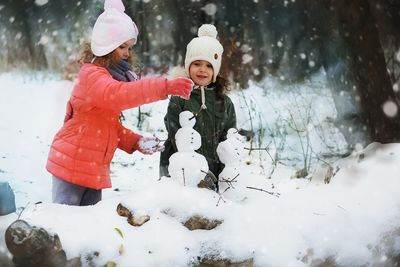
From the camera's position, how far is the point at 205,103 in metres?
2.38

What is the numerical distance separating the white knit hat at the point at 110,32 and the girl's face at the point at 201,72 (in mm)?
320

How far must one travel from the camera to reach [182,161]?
192 centimetres

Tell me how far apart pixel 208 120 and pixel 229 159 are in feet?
0.99

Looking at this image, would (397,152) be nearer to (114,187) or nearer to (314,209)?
(314,209)

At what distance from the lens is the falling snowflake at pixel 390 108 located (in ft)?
10.5

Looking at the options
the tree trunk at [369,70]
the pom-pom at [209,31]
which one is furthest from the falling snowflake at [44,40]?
the pom-pom at [209,31]

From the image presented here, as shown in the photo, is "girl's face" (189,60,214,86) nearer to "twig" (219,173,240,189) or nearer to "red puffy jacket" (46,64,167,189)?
"red puffy jacket" (46,64,167,189)

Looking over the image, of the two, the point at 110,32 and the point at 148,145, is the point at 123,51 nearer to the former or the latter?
the point at 110,32

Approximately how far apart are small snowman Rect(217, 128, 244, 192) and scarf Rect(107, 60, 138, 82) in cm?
55

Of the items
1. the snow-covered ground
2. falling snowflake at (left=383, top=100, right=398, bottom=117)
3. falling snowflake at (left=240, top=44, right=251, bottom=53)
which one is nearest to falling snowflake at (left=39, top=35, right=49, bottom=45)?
falling snowflake at (left=240, top=44, right=251, bottom=53)

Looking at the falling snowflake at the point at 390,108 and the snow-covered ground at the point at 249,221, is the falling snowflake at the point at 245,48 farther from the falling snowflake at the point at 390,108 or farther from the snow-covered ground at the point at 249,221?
the snow-covered ground at the point at 249,221

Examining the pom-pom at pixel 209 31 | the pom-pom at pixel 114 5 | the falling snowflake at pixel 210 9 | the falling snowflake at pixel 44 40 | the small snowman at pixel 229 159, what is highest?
the falling snowflake at pixel 210 9

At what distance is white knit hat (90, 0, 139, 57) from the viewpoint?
225 centimetres

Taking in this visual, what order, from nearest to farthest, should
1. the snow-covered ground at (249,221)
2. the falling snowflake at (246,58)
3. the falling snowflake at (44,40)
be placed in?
the snow-covered ground at (249,221), the falling snowflake at (44,40), the falling snowflake at (246,58)
